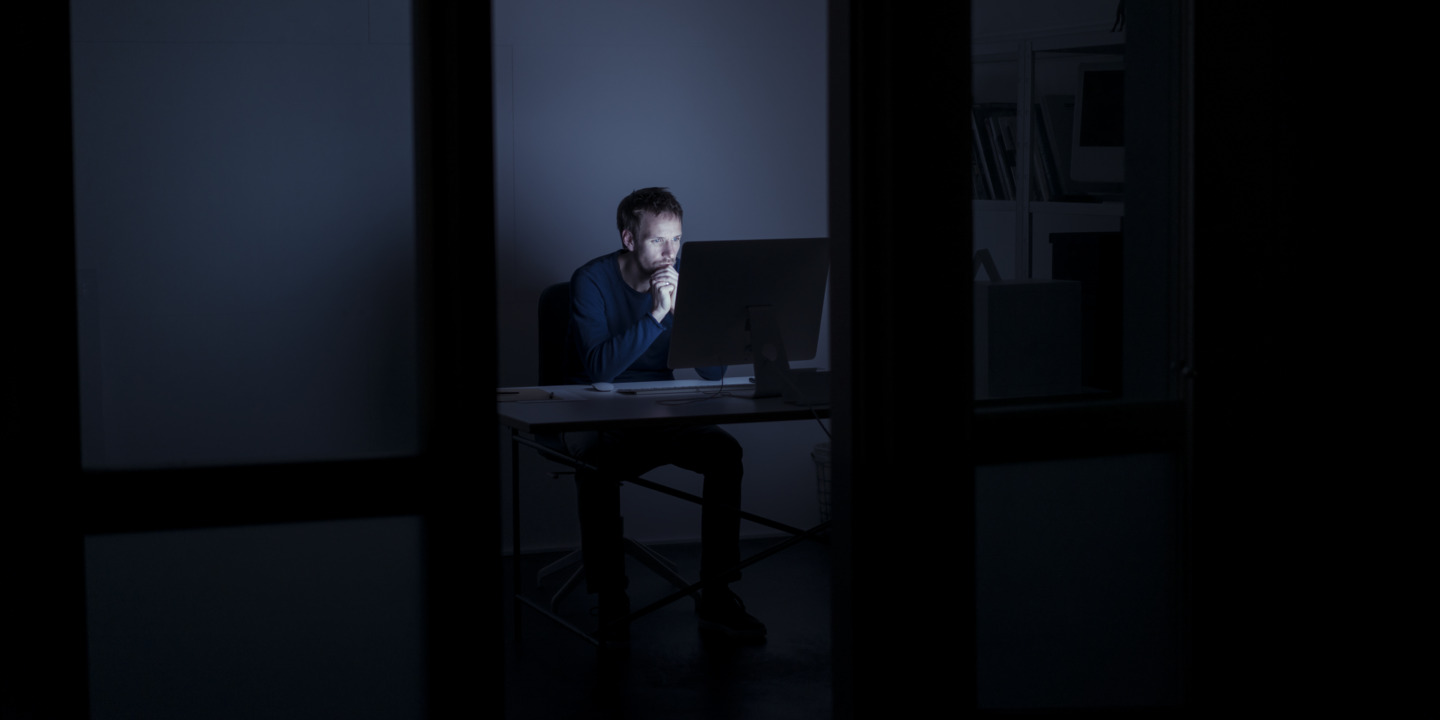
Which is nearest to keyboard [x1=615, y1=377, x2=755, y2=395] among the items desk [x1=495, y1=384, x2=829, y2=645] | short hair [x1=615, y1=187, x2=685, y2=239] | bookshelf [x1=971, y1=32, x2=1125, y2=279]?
desk [x1=495, y1=384, x2=829, y2=645]

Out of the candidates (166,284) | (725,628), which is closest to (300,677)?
(166,284)

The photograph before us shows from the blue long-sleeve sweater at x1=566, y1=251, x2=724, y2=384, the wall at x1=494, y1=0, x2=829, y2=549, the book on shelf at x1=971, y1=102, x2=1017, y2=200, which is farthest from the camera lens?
the wall at x1=494, y1=0, x2=829, y2=549

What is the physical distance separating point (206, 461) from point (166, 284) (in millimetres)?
293

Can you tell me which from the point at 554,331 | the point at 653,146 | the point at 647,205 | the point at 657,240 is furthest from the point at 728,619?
the point at 653,146

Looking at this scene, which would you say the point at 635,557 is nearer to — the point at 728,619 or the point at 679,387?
the point at 728,619

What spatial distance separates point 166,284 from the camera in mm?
1932

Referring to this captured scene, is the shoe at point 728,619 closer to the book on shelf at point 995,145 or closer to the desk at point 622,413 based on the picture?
the desk at point 622,413

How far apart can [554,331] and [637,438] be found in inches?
21.1

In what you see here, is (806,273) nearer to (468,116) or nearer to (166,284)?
(468,116)

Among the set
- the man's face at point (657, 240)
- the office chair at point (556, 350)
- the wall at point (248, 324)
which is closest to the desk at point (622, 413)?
the office chair at point (556, 350)

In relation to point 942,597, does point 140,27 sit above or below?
above

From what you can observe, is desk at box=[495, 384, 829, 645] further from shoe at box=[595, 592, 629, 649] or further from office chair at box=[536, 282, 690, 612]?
office chair at box=[536, 282, 690, 612]

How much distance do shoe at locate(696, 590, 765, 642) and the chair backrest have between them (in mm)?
930

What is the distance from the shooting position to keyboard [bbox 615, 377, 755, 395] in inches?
148
